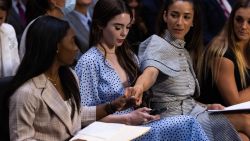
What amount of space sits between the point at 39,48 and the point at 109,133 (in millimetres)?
373

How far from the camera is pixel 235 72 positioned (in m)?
2.76

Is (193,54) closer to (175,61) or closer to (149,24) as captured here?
(175,61)

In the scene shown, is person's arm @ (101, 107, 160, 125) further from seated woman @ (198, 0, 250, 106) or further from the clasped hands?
seated woman @ (198, 0, 250, 106)

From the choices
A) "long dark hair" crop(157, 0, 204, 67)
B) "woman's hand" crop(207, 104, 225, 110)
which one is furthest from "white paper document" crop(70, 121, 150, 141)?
"long dark hair" crop(157, 0, 204, 67)

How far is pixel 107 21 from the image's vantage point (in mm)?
2357

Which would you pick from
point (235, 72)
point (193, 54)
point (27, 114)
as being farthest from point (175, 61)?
point (27, 114)

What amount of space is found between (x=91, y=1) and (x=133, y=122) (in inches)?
52.2

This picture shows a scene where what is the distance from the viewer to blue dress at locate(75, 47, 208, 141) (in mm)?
2148

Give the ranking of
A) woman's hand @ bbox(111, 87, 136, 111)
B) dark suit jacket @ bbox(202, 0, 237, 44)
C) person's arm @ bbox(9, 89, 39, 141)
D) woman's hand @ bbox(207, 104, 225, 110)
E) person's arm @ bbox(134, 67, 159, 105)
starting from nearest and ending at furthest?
person's arm @ bbox(9, 89, 39, 141) → woman's hand @ bbox(111, 87, 136, 111) → person's arm @ bbox(134, 67, 159, 105) → woman's hand @ bbox(207, 104, 225, 110) → dark suit jacket @ bbox(202, 0, 237, 44)

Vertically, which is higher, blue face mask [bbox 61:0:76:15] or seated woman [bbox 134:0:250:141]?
blue face mask [bbox 61:0:76:15]

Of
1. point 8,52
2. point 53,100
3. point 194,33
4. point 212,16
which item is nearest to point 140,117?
point 53,100

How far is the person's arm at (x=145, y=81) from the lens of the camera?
221 cm

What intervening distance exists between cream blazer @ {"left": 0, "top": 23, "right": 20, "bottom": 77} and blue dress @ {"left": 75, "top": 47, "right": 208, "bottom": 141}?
0.27 meters

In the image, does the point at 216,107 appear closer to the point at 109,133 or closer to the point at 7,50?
the point at 109,133
